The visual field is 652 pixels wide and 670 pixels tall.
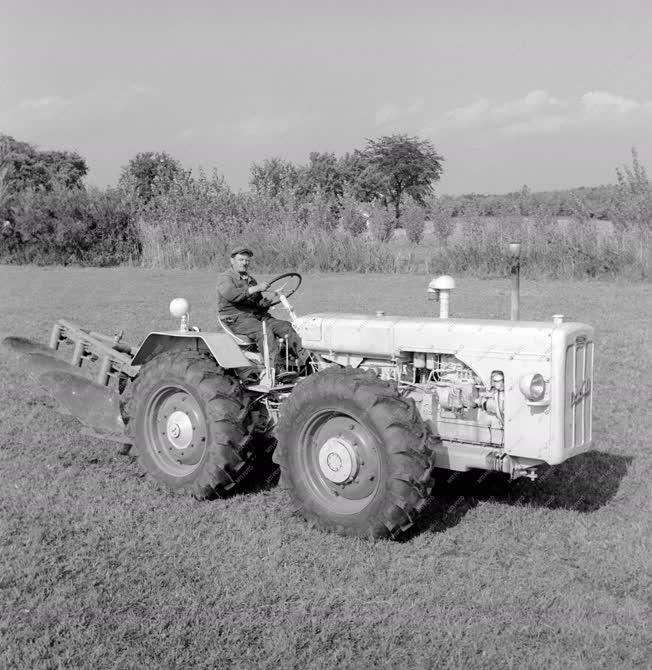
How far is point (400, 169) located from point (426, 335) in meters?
43.4

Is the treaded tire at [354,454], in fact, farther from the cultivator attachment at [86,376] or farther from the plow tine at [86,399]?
the plow tine at [86,399]

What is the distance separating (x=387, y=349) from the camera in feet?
16.1

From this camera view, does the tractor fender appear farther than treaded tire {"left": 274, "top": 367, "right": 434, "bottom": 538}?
Yes

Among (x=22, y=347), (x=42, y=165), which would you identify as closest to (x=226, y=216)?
(x=22, y=347)

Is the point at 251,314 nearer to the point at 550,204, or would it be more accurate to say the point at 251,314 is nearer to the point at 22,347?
the point at 22,347

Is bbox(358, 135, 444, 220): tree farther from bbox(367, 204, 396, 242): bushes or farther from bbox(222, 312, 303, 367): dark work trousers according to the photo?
bbox(222, 312, 303, 367): dark work trousers

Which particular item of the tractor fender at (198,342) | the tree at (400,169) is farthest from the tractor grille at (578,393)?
the tree at (400,169)

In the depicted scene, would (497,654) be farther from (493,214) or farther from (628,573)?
(493,214)

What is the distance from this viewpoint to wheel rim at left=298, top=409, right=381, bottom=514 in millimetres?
4430

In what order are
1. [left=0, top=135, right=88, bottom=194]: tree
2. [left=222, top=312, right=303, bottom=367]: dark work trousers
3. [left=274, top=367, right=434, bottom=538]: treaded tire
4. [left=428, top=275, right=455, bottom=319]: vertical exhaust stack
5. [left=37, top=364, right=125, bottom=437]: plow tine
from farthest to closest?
[left=0, top=135, right=88, bottom=194]: tree
[left=37, top=364, right=125, bottom=437]: plow tine
[left=222, top=312, right=303, bottom=367]: dark work trousers
[left=428, top=275, right=455, bottom=319]: vertical exhaust stack
[left=274, top=367, right=434, bottom=538]: treaded tire

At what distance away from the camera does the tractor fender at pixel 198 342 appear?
5262 mm

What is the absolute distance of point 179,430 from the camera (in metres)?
5.21

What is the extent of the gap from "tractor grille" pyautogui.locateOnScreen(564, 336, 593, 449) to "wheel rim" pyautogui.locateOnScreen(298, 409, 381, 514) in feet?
3.57

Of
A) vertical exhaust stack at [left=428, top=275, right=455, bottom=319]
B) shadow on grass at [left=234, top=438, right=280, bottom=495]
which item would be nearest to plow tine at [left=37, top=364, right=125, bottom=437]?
shadow on grass at [left=234, top=438, right=280, bottom=495]
